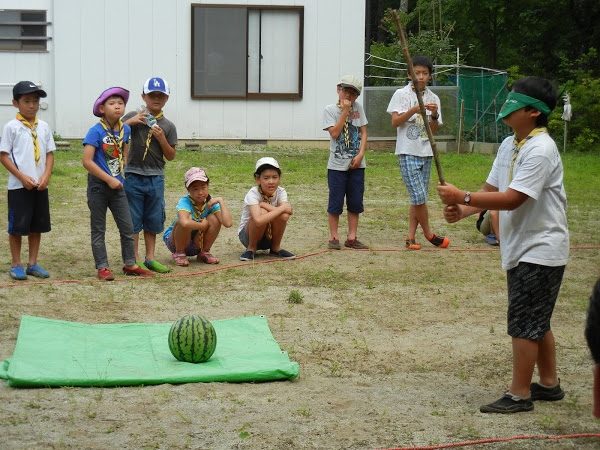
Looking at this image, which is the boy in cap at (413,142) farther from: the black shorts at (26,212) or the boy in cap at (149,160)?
the black shorts at (26,212)

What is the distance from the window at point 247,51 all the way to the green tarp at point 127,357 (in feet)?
48.7

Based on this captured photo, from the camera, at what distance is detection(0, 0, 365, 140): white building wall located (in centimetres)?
2048

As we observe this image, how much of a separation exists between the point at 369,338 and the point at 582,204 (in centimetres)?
797

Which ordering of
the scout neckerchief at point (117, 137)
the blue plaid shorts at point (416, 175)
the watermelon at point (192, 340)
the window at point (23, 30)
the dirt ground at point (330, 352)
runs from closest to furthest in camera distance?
the dirt ground at point (330, 352) < the watermelon at point (192, 340) < the scout neckerchief at point (117, 137) < the blue plaid shorts at point (416, 175) < the window at point (23, 30)

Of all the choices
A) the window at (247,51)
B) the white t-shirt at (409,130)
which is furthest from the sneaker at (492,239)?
the window at (247,51)

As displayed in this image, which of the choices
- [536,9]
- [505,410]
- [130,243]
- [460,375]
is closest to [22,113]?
[130,243]

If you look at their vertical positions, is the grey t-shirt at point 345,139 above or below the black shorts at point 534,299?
above

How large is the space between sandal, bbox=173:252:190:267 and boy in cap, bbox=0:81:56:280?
1.29 meters

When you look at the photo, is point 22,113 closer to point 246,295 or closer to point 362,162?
point 246,295

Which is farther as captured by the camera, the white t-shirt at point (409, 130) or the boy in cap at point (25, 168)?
the white t-shirt at point (409, 130)

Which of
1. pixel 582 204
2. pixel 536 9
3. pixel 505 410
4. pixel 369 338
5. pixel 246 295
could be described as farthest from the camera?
pixel 536 9

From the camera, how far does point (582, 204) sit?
44.5 ft

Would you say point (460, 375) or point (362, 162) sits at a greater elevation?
point (362, 162)

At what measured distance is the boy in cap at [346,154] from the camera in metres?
9.69
